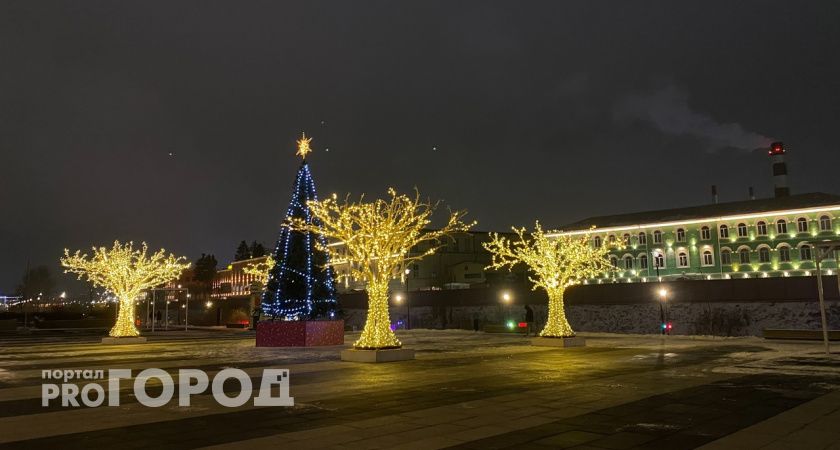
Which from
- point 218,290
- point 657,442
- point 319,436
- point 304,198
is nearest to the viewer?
point 657,442

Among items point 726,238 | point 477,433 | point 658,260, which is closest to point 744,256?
point 726,238

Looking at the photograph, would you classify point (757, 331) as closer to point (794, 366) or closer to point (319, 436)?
point (794, 366)

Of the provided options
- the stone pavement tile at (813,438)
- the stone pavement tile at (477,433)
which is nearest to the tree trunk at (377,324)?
the stone pavement tile at (477,433)

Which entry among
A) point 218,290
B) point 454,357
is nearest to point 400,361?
point 454,357

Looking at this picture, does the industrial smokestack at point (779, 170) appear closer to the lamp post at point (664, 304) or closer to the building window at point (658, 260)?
the building window at point (658, 260)

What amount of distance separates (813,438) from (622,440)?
258cm

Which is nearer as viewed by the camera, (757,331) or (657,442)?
(657,442)

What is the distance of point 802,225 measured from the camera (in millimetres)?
68062

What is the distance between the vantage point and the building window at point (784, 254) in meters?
A: 68.6

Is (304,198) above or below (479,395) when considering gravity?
above

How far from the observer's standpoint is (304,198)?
100 feet

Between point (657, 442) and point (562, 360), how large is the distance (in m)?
12.4

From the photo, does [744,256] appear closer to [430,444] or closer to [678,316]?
[678,316]

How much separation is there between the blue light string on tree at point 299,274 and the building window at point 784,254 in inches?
2378
